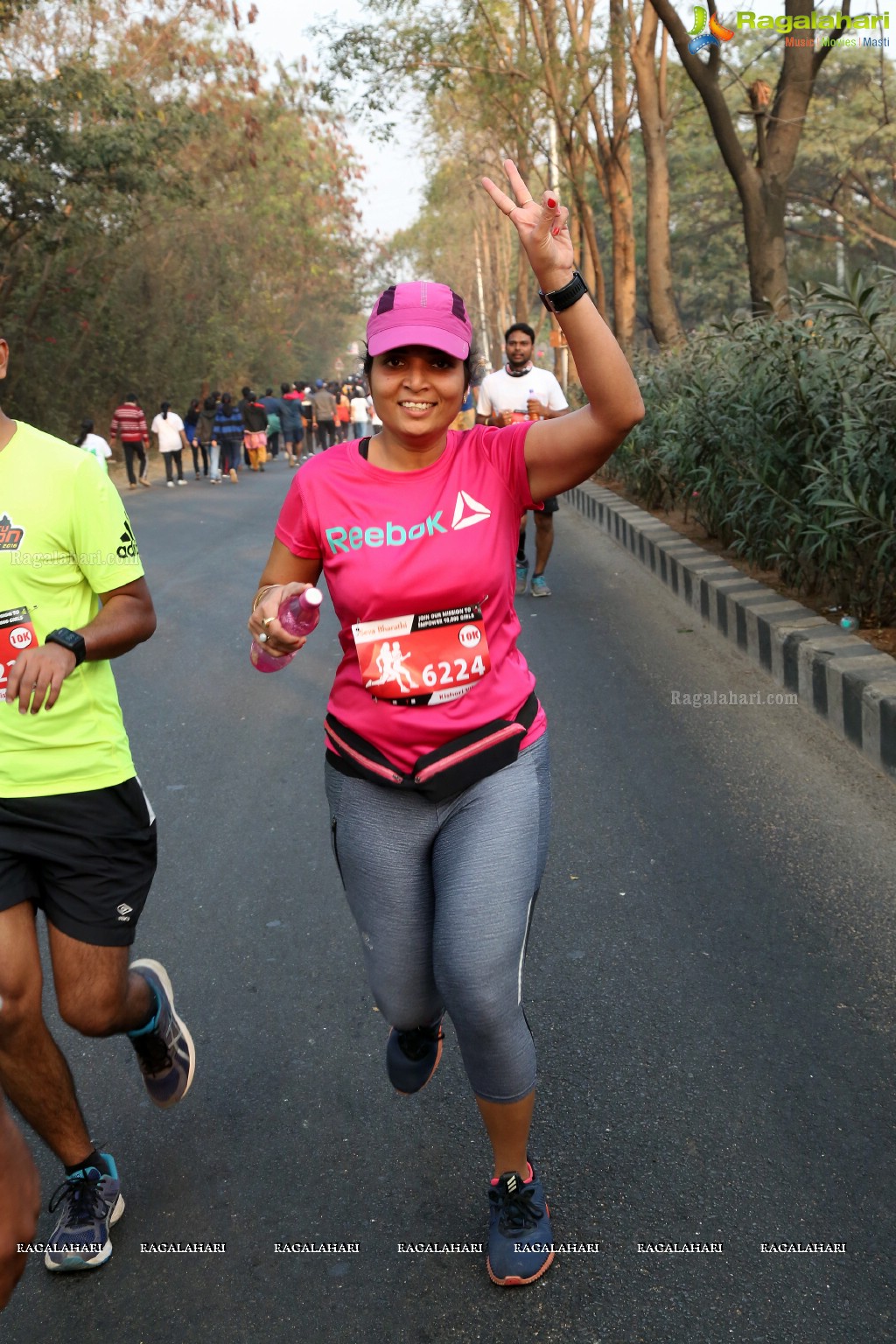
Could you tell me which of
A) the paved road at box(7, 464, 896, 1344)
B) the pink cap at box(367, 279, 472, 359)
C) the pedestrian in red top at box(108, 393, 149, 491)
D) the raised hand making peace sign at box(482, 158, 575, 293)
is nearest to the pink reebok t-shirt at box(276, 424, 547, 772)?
the pink cap at box(367, 279, 472, 359)

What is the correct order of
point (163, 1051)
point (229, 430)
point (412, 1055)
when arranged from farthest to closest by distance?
1. point (229, 430)
2. point (163, 1051)
3. point (412, 1055)

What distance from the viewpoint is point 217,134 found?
3947 centimetres

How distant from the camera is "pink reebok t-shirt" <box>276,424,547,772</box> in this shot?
2758 millimetres

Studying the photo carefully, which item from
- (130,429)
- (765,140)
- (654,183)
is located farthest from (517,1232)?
(130,429)

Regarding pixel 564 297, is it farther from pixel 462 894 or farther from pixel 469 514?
pixel 462 894

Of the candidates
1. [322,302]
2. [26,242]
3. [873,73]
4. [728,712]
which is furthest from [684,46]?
[322,302]

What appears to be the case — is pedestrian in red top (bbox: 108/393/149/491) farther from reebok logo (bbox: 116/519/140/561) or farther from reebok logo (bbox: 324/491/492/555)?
reebok logo (bbox: 324/491/492/555)

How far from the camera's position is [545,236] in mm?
2637

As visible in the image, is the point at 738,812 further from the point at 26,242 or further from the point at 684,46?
the point at 26,242

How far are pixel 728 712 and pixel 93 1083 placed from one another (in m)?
4.28

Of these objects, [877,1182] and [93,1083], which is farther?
[93,1083]

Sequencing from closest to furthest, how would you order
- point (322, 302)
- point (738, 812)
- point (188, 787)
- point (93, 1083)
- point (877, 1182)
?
1. point (877, 1182)
2. point (93, 1083)
3. point (738, 812)
4. point (188, 787)
5. point (322, 302)

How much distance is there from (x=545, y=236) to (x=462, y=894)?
1.25m

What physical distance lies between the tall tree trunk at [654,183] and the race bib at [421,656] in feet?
53.9
